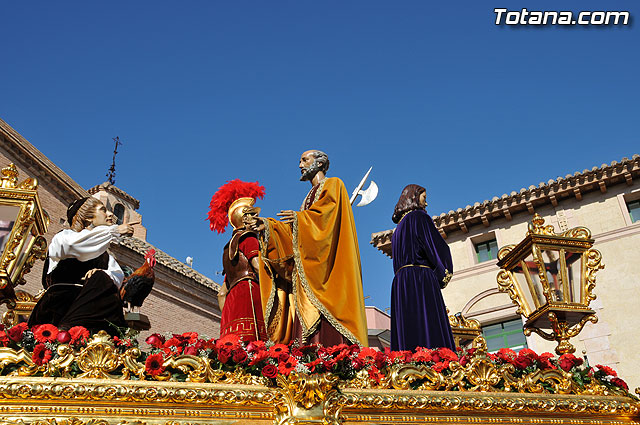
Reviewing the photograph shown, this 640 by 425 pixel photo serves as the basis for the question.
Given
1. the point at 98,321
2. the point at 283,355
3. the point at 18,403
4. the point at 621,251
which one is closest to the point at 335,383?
the point at 283,355

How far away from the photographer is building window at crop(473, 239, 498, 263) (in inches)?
883

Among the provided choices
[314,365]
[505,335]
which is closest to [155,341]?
[314,365]

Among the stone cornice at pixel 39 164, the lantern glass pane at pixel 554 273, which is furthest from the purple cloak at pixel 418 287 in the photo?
the stone cornice at pixel 39 164

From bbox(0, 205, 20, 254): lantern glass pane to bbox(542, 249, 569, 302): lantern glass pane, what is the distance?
4.78 m

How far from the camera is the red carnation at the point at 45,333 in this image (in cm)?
372

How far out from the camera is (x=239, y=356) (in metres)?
3.95

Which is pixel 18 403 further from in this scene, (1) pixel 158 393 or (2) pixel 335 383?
(2) pixel 335 383

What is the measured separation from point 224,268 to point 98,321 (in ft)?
8.21

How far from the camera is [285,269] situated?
618 cm

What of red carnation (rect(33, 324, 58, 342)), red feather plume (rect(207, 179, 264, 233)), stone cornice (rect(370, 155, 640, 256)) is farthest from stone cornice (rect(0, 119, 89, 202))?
red carnation (rect(33, 324, 58, 342))

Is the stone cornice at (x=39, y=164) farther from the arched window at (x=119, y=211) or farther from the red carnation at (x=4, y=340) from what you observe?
the red carnation at (x=4, y=340)

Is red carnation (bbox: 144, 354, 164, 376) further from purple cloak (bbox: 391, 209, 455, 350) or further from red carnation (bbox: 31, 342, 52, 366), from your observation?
purple cloak (bbox: 391, 209, 455, 350)

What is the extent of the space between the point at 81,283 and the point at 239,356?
7.03 ft

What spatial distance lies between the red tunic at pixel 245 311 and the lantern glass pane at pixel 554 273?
2.85 meters
